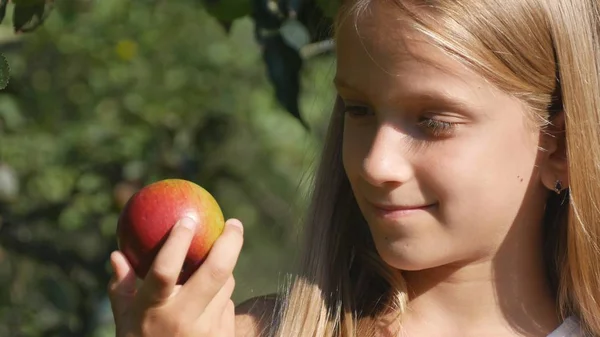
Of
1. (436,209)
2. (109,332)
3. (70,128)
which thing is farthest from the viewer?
(70,128)

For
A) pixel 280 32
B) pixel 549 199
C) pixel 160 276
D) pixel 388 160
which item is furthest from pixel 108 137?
pixel 160 276

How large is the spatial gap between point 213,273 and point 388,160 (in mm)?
304

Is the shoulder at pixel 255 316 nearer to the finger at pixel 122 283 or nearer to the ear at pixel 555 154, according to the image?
the finger at pixel 122 283

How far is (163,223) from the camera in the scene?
5.36 feet

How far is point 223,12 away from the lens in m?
2.11

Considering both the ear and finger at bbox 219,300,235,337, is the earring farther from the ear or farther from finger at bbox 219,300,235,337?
finger at bbox 219,300,235,337

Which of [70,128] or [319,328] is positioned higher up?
[319,328]

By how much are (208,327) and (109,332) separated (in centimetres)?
123

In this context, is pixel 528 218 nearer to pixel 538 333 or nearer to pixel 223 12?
pixel 538 333

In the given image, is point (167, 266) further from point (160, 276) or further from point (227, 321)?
point (227, 321)

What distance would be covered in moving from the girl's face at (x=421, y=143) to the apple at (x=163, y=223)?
24 centimetres

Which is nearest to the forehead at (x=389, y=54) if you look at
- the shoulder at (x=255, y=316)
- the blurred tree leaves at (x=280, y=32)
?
the blurred tree leaves at (x=280, y=32)

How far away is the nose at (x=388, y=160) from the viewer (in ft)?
5.58

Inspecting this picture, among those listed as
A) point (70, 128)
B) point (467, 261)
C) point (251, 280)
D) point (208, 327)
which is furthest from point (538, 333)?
point (251, 280)
